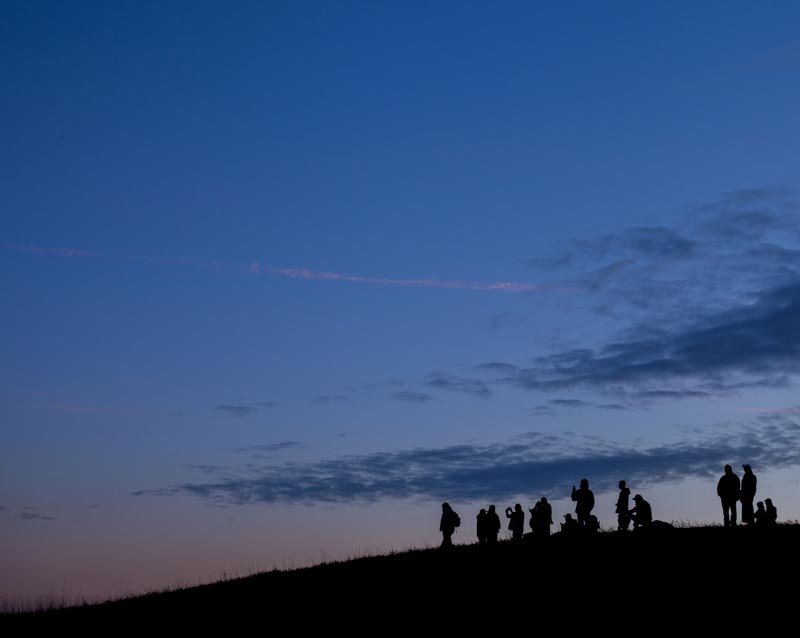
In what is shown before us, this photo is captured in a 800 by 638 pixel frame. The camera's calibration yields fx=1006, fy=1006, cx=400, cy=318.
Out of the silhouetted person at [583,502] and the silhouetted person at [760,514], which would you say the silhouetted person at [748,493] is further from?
the silhouetted person at [583,502]

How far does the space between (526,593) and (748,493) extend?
9.67 metres

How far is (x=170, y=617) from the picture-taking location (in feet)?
99.1

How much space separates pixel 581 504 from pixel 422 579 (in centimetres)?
649

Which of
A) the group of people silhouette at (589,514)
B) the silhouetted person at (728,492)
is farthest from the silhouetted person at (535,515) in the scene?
the silhouetted person at (728,492)

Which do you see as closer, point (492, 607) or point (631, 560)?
point (492, 607)

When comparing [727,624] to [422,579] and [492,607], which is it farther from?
[422,579]

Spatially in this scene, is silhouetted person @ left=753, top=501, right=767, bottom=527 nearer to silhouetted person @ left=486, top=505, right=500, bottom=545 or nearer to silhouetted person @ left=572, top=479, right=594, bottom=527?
silhouetted person @ left=572, top=479, right=594, bottom=527

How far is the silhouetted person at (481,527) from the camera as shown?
35500mm

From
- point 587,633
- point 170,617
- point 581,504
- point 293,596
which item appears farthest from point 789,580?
point 170,617

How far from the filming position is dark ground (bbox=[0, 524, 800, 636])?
75.3ft

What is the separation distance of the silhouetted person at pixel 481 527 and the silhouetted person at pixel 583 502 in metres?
3.80

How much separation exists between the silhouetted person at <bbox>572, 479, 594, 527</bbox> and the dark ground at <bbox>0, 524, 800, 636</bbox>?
0.87 meters

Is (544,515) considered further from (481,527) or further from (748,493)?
(748,493)

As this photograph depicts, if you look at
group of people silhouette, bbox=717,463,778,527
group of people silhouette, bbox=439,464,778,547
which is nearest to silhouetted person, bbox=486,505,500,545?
group of people silhouette, bbox=439,464,778,547
